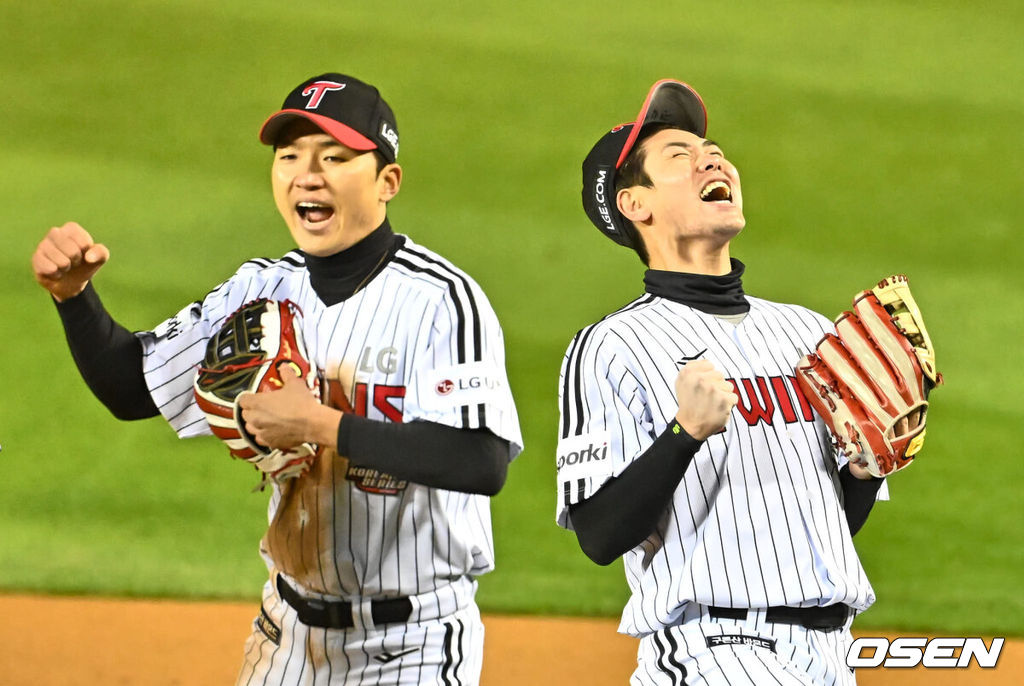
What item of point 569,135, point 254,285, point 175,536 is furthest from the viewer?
point 569,135

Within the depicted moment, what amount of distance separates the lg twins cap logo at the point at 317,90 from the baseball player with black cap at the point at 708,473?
738 mm

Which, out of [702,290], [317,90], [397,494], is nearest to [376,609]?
[397,494]

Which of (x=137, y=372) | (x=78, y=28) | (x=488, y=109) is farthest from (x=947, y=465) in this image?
(x=78, y=28)

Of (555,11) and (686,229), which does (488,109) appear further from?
(686,229)

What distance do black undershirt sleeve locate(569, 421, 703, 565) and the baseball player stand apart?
0.64ft

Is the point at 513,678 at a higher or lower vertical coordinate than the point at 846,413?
lower

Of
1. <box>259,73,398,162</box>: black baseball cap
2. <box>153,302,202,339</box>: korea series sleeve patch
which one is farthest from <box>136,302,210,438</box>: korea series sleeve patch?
<box>259,73,398,162</box>: black baseball cap

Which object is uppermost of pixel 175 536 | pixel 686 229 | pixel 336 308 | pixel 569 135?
pixel 569 135

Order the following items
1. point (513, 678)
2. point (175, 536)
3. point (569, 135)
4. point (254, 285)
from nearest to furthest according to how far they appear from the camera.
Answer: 1. point (254, 285)
2. point (513, 678)
3. point (175, 536)
4. point (569, 135)

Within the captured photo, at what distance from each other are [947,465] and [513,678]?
7.28 feet

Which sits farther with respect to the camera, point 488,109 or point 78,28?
point 488,109

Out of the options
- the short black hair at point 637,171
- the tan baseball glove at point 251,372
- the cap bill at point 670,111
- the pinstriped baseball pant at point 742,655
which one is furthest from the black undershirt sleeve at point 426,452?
the cap bill at point 670,111

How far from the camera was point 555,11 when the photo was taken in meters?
4.50

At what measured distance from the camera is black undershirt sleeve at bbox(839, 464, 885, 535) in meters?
2.41
